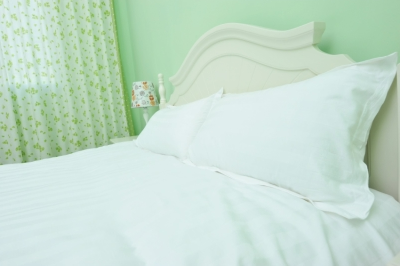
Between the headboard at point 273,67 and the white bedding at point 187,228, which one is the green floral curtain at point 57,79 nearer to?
the headboard at point 273,67

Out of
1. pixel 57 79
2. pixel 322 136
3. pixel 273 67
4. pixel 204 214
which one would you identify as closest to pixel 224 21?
pixel 273 67

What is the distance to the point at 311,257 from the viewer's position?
499mm

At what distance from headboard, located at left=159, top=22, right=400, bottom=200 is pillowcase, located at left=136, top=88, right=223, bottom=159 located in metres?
0.17

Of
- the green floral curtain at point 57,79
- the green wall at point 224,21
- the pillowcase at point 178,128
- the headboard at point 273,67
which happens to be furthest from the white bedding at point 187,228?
the green floral curtain at point 57,79

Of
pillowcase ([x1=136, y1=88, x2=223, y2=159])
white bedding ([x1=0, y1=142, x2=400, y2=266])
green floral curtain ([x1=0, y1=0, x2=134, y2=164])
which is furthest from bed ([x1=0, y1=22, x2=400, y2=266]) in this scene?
green floral curtain ([x1=0, y1=0, x2=134, y2=164])

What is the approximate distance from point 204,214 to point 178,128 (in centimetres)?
73

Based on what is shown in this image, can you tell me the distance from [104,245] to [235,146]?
49 cm

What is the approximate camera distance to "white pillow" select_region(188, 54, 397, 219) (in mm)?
642

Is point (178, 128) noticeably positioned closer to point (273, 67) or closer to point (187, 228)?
point (273, 67)

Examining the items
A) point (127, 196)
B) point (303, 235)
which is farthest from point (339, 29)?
point (127, 196)

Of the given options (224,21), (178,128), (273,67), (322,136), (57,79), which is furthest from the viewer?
(57,79)

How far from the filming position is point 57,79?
2404 mm

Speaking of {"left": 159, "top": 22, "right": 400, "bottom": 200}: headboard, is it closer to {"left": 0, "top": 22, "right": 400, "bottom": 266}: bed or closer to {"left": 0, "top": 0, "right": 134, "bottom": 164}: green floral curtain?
{"left": 0, "top": 22, "right": 400, "bottom": 266}: bed

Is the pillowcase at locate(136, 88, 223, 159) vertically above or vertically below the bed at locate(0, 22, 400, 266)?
above
